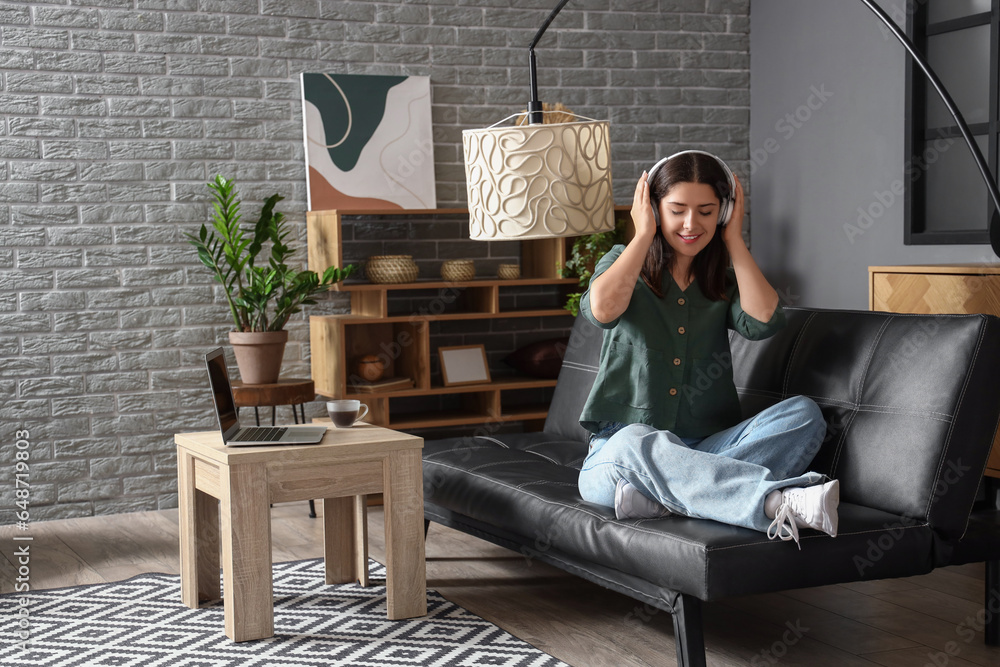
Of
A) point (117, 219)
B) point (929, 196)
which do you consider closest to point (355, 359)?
point (117, 219)

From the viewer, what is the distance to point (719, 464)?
93.2 inches

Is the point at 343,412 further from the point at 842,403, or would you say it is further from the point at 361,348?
the point at 361,348

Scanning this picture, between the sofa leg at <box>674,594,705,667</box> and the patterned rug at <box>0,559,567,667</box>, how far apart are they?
0.39 meters

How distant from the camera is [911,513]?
2441 millimetres

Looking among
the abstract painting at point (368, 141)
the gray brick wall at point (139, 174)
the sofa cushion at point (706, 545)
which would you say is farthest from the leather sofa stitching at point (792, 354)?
the gray brick wall at point (139, 174)

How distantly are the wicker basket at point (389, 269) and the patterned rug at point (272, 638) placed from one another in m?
1.61

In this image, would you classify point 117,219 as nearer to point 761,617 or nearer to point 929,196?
point 761,617

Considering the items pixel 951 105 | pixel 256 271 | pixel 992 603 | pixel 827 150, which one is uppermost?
pixel 827 150

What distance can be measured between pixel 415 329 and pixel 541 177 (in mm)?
2036

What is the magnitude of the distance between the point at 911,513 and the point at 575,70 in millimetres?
3304

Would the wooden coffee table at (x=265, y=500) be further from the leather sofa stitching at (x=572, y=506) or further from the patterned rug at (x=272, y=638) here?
the leather sofa stitching at (x=572, y=506)

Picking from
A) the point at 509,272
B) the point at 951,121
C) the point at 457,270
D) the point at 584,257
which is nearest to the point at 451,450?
the point at 457,270

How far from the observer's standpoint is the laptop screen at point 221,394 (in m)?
2.81

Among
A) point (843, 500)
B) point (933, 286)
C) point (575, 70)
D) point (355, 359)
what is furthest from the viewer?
point (575, 70)
